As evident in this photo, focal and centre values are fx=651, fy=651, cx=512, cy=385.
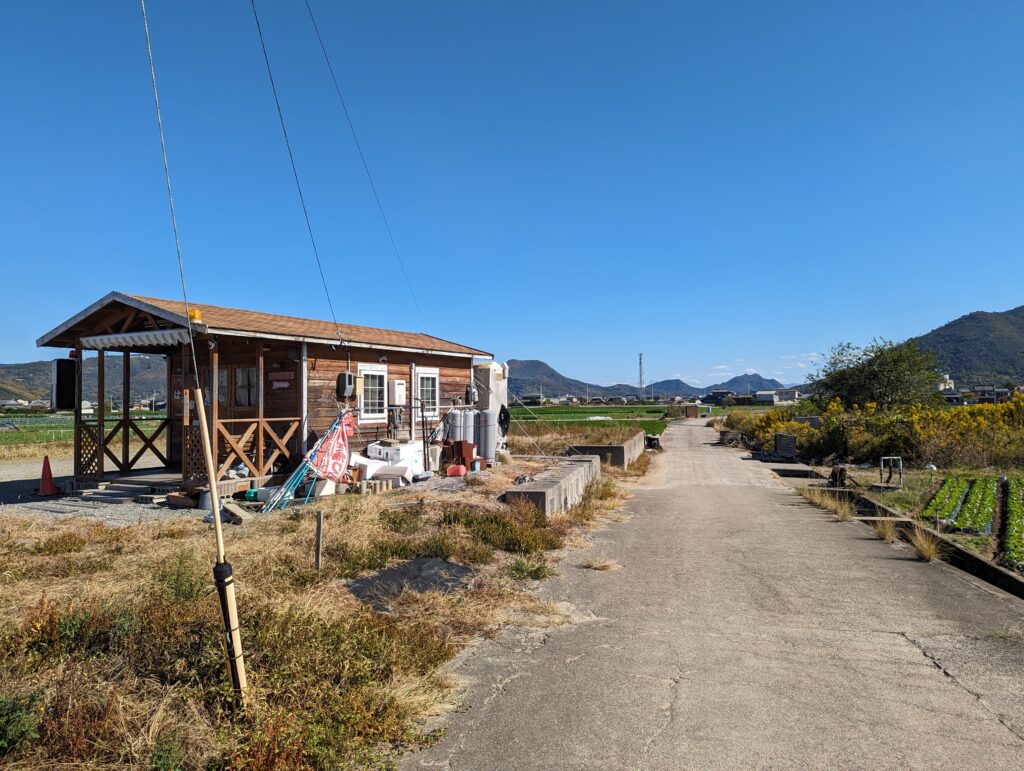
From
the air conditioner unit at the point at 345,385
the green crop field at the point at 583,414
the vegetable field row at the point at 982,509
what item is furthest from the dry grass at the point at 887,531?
the green crop field at the point at 583,414

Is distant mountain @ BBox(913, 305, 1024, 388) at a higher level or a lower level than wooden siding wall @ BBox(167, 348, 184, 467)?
higher

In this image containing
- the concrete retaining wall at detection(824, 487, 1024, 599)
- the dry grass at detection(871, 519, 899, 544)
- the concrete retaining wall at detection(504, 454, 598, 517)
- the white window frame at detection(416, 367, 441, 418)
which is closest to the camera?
the concrete retaining wall at detection(824, 487, 1024, 599)

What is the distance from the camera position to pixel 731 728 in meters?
4.04

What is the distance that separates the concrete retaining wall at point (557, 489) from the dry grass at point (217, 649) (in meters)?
2.64

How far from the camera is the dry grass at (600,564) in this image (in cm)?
829

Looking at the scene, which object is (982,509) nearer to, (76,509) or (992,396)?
(76,509)

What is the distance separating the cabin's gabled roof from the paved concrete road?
7.57 m

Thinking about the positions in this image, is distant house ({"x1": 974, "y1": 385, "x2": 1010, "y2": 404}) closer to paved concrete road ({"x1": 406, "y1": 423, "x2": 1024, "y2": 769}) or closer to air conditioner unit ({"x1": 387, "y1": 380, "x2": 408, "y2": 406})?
air conditioner unit ({"x1": 387, "y1": 380, "x2": 408, "y2": 406})

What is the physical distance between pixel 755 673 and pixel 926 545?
17.9 ft

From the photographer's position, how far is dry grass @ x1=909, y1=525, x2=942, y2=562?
873 centimetres

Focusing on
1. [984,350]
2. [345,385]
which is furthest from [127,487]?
[984,350]

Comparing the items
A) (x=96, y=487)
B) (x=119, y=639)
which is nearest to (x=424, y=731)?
(x=119, y=639)

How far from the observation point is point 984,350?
18112cm

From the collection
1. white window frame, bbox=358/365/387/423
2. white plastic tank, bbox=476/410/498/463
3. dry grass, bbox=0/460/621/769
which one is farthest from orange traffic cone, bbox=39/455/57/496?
white plastic tank, bbox=476/410/498/463
